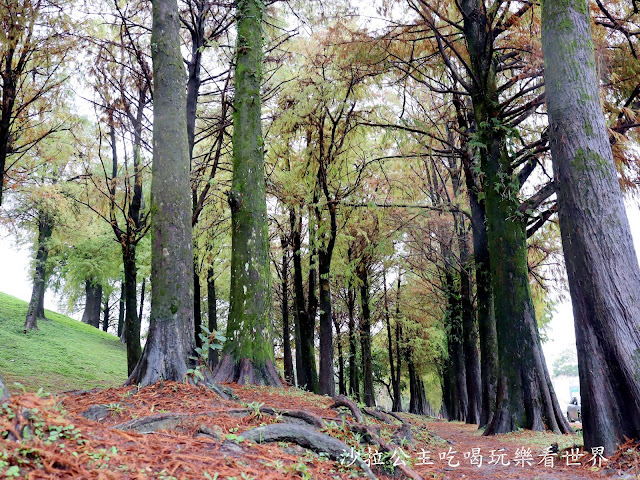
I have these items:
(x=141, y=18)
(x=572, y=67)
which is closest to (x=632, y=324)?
(x=572, y=67)

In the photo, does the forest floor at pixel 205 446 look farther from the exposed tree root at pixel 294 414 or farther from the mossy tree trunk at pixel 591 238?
the mossy tree trunk at pixel 591 238

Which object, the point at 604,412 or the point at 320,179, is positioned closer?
the point at 604,412

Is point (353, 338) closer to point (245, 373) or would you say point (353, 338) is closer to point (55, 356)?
point (55, 356)

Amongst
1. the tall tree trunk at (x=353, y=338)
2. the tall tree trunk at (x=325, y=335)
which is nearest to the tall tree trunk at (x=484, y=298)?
the tall tree trunk at (x=325, y=335)

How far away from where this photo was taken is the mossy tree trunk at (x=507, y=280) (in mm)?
6578

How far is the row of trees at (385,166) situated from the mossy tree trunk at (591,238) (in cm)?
2

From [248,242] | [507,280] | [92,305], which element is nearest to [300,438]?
[248,242]

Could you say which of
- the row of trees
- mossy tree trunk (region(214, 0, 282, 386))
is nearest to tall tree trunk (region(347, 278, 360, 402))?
the row of trees

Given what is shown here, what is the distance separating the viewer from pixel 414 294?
18.7 m

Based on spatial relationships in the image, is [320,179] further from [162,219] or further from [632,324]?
[632,324]

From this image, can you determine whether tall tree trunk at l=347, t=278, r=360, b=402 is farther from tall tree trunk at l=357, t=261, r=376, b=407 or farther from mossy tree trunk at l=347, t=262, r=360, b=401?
tall tree trunk at l=357, t=261, r=376, b=407

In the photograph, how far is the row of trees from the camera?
4.31m

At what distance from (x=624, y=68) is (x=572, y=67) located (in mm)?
3662

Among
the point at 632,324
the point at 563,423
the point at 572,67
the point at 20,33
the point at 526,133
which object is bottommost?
the point at 563,423
